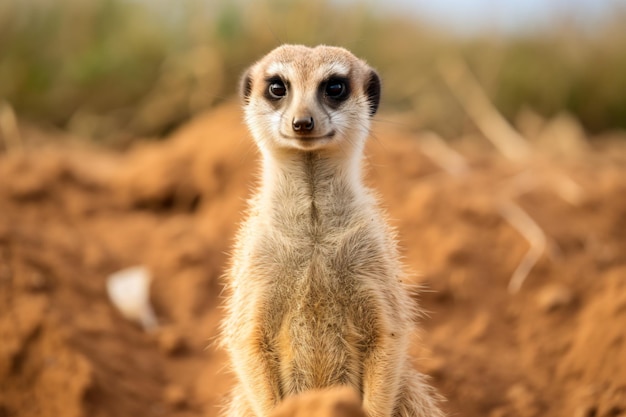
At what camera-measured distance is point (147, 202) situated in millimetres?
4930

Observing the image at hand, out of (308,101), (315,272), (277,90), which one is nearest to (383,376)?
(315,272)

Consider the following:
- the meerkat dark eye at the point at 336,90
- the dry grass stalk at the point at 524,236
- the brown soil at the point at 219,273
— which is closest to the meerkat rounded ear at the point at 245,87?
the meerkat dark eye at the point at 336,90

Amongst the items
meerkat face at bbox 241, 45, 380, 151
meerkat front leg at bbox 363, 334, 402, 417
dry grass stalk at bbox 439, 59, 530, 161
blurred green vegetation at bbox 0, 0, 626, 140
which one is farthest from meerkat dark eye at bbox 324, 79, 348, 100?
blurred green vegetation at bbox 0, 0, 626, 140

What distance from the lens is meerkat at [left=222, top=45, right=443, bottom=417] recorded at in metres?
2.59

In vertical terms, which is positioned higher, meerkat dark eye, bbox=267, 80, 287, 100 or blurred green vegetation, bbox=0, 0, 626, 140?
meerkat dark eye, bbox=267, 80, 287, 100

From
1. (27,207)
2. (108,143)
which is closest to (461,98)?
(108,143)

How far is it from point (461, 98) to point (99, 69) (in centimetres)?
292

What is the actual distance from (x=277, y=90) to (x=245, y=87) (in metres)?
0.32

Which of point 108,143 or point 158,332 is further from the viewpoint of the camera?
point 108,143

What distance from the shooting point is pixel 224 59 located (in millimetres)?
6078

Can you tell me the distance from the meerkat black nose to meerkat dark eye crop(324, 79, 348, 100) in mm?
233

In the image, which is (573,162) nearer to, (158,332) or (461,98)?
(461,98)

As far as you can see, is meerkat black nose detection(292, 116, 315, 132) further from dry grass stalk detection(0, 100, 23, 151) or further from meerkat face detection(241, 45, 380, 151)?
dry grass stalk detection(0, 100, 23, 151)

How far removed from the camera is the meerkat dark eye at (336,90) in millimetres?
2744
